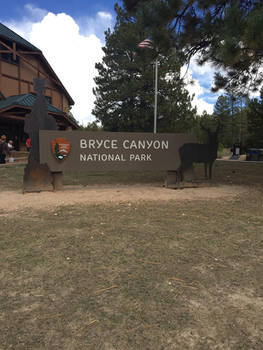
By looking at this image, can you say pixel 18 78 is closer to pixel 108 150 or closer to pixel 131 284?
pixel 108 150

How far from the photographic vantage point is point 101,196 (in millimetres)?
6500

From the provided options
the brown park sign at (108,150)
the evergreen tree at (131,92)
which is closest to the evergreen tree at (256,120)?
the evergreen tree at (131,92)

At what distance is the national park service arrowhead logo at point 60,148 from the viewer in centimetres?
695

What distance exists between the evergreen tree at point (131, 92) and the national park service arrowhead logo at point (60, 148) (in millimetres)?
16750

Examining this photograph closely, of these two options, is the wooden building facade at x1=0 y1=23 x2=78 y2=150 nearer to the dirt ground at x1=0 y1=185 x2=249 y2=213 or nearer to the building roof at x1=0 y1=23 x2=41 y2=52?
the building roof at x1=0 y1=23 x2=41 y2=52

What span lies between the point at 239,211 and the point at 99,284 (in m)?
3.77

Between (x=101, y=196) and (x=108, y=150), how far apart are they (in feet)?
5.13

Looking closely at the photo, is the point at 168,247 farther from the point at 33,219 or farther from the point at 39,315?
the point at 33,219

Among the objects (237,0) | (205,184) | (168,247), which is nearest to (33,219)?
(168,247)

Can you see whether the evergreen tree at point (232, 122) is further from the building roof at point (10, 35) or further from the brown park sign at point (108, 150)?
the brown park sign at point (108, 150)

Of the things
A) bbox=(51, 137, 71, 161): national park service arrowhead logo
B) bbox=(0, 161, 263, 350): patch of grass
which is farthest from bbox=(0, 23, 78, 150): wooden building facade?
bbox=(0, 161, 263, 350): patch of grass

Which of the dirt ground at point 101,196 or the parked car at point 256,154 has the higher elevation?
the parked car at point 256,154

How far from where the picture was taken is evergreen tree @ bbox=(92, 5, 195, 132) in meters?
22.6

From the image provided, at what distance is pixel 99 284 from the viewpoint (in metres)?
2.35
